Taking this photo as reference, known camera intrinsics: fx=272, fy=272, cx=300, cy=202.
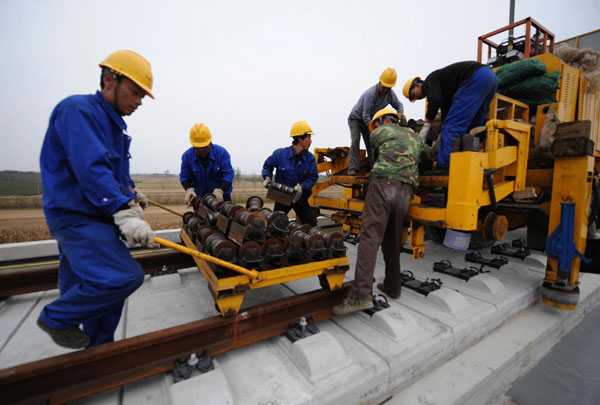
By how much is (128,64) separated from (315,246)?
1.94m

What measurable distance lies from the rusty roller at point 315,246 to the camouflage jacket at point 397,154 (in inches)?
37.1

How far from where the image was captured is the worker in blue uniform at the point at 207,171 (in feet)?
14.7

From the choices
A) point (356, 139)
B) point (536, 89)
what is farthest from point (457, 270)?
point (356, 139)

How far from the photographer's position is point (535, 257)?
4195 millimetres

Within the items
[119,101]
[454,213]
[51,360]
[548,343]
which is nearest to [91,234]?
[51,360]

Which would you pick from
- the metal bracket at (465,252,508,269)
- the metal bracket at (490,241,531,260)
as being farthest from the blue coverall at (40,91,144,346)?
the metal bracket at (490,241,531,260)

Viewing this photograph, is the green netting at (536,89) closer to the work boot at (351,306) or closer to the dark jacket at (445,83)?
the dark jacket at (445,83)

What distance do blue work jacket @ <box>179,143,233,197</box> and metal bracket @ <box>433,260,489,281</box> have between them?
3397mm

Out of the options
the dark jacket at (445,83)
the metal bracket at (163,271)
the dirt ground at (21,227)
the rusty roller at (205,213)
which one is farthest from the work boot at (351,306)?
the dirt ground at (21,227)

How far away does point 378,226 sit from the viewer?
271cm

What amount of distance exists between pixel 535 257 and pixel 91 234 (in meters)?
5.55

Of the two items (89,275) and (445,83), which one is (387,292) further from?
(89,275)

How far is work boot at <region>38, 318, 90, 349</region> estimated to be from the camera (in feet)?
5.46

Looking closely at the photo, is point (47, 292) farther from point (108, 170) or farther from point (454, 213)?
point (454, 213)
